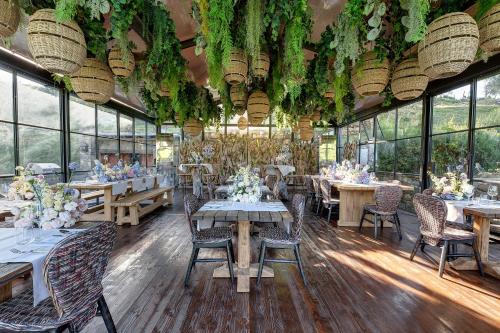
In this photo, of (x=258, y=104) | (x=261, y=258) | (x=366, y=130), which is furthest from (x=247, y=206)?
(x=366, y=130)

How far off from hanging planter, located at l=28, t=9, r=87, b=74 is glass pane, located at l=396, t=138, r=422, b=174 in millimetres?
6912

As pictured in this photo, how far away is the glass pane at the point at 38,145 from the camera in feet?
15.1

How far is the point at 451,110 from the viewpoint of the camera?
17.5 feet

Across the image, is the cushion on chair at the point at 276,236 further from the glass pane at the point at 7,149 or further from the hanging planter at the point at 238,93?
the glass pane at the point at 7,149

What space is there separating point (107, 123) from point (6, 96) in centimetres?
332

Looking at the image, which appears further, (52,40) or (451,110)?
(451,110)

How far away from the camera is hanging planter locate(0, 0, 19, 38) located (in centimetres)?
173

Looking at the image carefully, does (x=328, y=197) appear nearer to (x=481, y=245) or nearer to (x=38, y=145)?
(x=481, y=245)

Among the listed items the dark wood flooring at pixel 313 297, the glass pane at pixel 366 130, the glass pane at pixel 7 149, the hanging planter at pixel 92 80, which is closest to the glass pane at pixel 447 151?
the dark wood flooring at pixel 313 297

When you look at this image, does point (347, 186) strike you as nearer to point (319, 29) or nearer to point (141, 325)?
point (319, 29)

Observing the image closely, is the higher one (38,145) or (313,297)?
(38,145)

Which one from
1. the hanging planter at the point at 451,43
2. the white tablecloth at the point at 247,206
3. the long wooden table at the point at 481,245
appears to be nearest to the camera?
the hanging planter at the point at 451,43

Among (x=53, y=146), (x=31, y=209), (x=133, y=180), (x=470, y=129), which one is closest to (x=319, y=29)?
(x=470, y=129)

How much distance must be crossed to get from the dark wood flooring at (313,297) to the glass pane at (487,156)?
2154 mm
